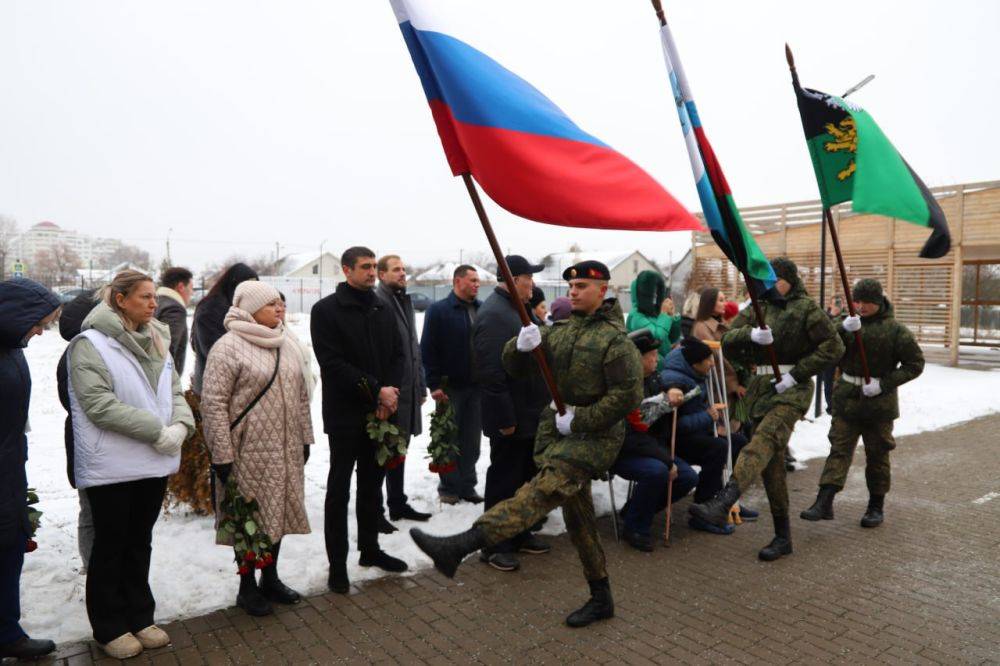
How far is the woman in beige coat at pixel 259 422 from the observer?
14.1ft

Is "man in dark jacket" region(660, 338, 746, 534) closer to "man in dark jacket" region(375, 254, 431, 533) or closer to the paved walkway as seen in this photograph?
the paved walkway

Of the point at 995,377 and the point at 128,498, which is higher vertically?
the point at 128,498

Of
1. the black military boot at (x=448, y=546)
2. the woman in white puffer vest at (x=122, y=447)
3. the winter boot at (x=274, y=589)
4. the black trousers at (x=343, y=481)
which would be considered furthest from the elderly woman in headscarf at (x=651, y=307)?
the woman in white puffer vest at (x=122, y=447)

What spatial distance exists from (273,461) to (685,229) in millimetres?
2782

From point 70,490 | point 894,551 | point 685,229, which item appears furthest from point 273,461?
point 894,551

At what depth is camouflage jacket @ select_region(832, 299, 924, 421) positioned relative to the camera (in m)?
6.48

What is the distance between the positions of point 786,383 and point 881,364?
1.41 metres

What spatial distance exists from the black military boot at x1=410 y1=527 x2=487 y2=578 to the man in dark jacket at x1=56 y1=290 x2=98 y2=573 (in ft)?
5.85

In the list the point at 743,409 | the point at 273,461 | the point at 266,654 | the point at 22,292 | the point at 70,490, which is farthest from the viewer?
the point at 70,490

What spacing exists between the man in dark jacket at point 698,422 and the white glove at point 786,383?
26.1 inches

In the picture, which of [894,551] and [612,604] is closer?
[612,604]

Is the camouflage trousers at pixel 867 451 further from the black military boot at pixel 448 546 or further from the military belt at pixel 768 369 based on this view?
the black military boot at pixel 448 546

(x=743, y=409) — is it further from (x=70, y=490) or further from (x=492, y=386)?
(x=70, y=490)

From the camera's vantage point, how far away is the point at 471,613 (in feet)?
14.8
